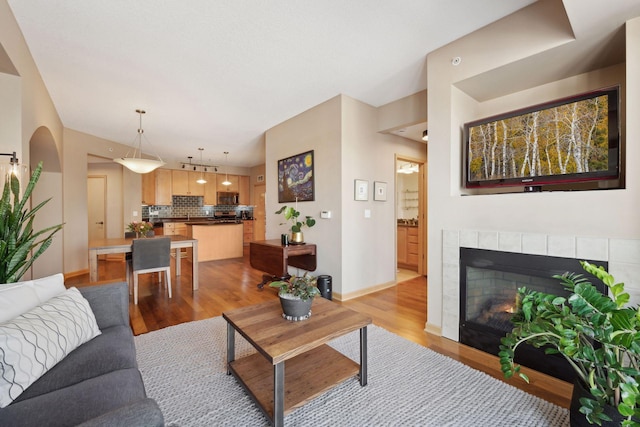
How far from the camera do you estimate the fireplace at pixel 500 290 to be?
1758 millimetres

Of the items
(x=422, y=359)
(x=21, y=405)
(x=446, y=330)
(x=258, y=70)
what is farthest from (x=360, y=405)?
(x=258, y=70)

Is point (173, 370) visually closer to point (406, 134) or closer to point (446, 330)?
point (446, 330)

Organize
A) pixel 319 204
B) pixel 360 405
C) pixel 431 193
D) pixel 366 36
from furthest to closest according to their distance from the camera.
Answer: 1. pixel 319 204
2. pixel 431 193
3. pixel 366 36
4. pixel 360 405

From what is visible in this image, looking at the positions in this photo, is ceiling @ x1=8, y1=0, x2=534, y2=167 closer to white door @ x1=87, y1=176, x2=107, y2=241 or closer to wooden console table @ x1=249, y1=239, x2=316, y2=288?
wooden console table @ x1=249, y1=239, x2=316, y2=288

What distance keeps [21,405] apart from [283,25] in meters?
2.52

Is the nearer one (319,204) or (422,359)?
(422,359)

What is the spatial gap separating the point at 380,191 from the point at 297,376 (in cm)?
266

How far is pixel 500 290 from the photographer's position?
205cm

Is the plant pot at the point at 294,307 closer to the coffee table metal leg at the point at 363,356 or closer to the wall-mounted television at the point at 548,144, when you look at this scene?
the coffee table metal leg at the point at 363,356

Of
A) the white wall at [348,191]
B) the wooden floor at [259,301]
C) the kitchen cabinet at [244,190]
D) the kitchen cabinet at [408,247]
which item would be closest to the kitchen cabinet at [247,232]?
the kitchen cabinet at [244,190]

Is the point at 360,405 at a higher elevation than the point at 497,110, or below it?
below

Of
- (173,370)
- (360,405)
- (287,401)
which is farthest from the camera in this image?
(173,370)

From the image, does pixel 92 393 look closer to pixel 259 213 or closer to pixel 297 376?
pixel 297 376

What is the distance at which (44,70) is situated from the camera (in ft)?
8.75
